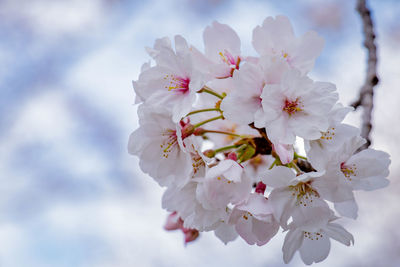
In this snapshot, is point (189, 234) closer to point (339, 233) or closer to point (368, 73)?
point (339, 233)

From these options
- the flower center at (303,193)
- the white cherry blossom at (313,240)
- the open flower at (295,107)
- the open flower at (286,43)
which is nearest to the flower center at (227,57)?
the open flower at (286,43)

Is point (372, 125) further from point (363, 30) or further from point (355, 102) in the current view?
point (363, 30)

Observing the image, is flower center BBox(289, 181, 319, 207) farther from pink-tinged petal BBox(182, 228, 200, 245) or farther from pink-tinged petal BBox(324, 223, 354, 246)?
pink-tinged petal BBox(182, 228, 200, 245)

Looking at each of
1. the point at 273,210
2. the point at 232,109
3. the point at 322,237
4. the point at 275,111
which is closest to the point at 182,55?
the point at 232,109

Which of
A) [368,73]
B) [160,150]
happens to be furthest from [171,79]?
[368,73]

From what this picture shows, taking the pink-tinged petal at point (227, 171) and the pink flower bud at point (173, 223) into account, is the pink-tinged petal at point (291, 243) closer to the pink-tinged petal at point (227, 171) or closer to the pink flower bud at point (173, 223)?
the pink-tinged petal at point (227, 171)

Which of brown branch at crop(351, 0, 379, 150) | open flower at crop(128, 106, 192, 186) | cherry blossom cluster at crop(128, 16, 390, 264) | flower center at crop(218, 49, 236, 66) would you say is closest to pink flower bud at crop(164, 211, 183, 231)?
cherry blossom cluster at crop(128, 16, 390, 264)
